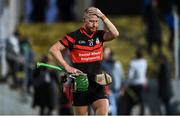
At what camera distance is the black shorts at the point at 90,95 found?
12750mm

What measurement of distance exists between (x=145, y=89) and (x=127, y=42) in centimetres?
431

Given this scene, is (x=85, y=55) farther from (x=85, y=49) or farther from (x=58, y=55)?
(x=58, y=55)

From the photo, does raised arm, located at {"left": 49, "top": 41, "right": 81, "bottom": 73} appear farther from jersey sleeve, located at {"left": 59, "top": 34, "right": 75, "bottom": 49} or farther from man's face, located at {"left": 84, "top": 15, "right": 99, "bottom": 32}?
man's face, located at {"left": 84, "top": 15, "right": 99, "bottom": 32}

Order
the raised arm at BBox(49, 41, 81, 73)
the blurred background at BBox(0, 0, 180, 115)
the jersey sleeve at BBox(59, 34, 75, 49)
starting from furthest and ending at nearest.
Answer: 1. the blurred background at BBox(0, 0, 180, 115)
2. the jersey sleeve at BBox(59, 34, 75, 49)
3. the raised arm at BBox(49, 41, 81, 73)

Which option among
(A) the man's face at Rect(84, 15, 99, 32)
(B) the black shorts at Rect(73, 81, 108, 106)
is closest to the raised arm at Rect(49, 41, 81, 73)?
(B) the black shorts at Rect(73, 81, 108, 106)

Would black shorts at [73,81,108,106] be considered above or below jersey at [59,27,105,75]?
below

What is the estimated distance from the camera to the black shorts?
502 inches

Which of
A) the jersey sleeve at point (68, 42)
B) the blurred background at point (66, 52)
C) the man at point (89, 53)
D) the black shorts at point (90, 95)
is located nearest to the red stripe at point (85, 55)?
the man at point (89, 53)

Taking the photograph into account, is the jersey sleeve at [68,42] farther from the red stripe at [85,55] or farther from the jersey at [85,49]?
the red stripe at [85,55]

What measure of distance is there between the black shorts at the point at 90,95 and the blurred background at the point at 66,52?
5.06m

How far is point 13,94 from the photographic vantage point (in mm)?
21078

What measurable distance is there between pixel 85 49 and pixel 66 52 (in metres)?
7.51

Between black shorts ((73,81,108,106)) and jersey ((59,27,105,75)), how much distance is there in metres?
0.20

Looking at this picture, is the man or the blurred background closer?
the man
